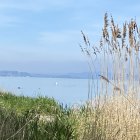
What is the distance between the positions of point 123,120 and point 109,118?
20 cm

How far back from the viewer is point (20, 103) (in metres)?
12.4

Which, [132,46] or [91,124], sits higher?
[132,46]

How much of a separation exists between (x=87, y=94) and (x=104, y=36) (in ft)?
2.98

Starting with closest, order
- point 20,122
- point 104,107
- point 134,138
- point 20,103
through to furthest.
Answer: point 20,122 → point 134,138 → point 104,107 → point 20,103

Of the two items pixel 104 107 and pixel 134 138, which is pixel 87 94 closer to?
pixel 104 107

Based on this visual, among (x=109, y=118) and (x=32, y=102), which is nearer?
(x=109, y=118)

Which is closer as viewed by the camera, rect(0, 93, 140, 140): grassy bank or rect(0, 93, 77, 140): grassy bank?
rect(0, 93, 77, 140): grassy bank

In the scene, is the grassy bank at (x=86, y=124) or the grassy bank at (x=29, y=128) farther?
the grassy bank at (x=86, y=124)

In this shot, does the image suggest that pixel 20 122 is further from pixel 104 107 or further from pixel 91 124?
pixel 104 107

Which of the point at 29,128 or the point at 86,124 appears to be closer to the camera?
the point at 29,128

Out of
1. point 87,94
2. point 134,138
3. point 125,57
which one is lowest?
point 134,138

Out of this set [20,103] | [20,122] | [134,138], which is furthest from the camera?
[20,103]

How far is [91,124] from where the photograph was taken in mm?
7398

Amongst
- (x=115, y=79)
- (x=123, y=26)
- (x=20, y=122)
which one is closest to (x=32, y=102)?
(x=115, y=79)
